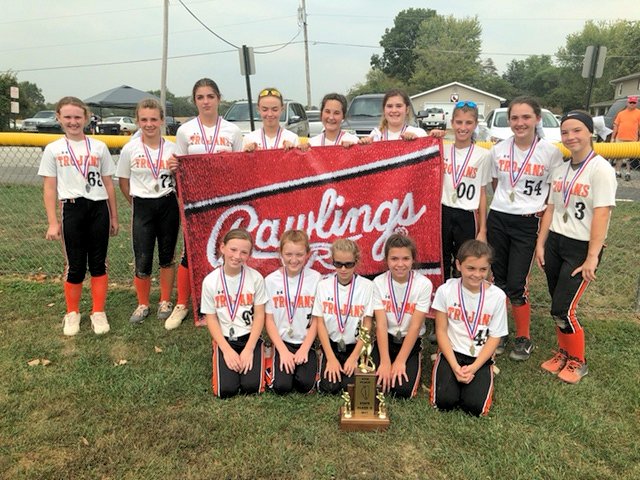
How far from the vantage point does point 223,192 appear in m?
4.18

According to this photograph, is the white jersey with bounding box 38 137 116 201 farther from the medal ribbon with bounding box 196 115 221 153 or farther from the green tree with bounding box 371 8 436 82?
the green tree with bounding box 371 8 436 82

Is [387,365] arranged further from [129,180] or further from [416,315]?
[129,180]

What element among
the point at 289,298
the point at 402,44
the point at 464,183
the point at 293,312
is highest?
the point at 402,44

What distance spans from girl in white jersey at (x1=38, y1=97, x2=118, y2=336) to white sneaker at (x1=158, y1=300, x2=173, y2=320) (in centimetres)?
48

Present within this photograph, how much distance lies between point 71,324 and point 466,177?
3.62 metres

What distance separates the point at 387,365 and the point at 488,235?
1.38 meters

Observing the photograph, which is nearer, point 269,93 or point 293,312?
point 293,312

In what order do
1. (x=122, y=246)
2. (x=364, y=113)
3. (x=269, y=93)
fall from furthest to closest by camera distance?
(x=364, y=113) < (x=122, y=246) < (x=269, y=93)

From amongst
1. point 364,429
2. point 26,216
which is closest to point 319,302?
point 364,429

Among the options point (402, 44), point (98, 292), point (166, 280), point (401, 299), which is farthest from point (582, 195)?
point (402, 44)

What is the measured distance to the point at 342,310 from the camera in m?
3.35

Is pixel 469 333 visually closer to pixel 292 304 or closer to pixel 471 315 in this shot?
pixel 471 315

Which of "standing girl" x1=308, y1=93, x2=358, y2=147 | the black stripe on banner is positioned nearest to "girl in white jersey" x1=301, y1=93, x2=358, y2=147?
"standing girl" x1=308, y1=93, x2=358, y2=147

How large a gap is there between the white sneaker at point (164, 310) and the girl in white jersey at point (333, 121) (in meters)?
2.05
